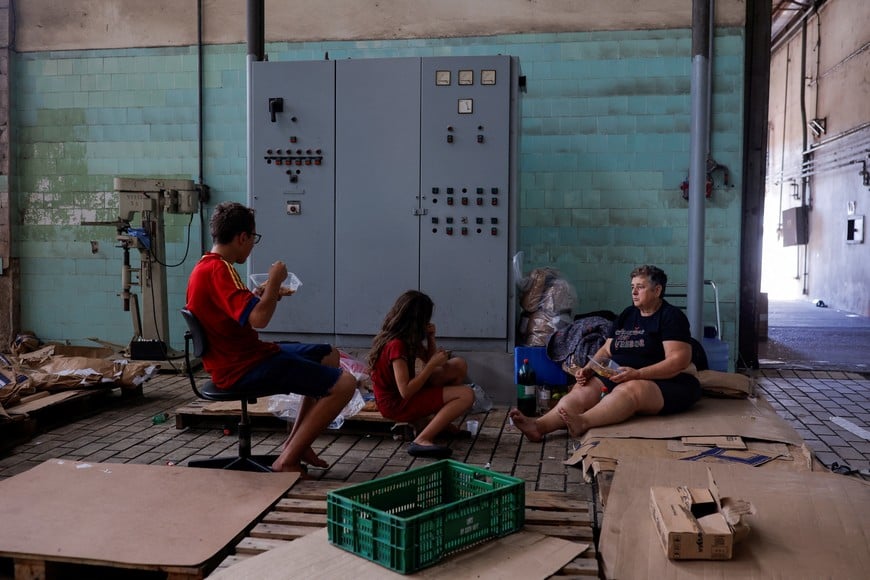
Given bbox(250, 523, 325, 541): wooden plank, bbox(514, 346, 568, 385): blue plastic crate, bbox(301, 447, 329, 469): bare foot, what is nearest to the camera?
bbox(250, 523, 325, 541): wooden plank

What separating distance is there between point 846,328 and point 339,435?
7756mm

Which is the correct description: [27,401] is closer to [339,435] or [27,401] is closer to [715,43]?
[339,435]

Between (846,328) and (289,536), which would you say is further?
(846,328)

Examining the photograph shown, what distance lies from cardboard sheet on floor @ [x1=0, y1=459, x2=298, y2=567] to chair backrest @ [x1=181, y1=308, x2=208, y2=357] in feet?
1.87

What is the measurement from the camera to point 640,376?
4.33 meters

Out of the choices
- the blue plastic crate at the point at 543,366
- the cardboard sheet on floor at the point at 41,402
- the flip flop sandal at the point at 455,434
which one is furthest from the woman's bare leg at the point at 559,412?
the cardboard sheet on floor at the point at 41,402

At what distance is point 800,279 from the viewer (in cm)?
1505

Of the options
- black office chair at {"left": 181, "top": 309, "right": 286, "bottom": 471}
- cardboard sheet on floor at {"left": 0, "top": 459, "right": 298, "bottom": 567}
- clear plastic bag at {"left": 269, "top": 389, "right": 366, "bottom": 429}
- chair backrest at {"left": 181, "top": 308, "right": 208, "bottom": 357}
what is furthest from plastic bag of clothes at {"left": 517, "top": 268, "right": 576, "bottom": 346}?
chair backrest at {"left": 181, "top": 308, "right": 208, "bottom": 357}

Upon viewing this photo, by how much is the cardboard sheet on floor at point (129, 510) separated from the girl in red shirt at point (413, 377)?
3.02 feet

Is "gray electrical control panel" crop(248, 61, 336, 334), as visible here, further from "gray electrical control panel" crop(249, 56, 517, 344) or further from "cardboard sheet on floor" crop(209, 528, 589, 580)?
"cardboard sheet on floor" crop(209, 528, 589, 580)

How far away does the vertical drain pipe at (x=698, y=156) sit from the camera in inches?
223

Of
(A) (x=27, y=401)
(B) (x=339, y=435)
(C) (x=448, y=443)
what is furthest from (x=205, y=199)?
(C) (x=448, y=443)

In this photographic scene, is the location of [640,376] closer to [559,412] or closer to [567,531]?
[559,412]

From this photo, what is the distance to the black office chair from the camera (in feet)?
11.1
